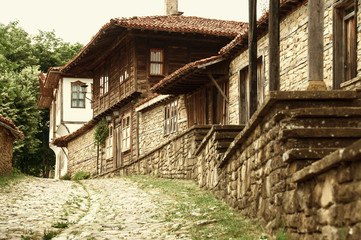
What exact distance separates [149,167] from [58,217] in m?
8.85

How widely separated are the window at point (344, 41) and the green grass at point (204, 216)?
3290 mm

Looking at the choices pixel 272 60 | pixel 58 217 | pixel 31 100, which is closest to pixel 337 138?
pixel 272 60

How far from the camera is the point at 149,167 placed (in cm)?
1939

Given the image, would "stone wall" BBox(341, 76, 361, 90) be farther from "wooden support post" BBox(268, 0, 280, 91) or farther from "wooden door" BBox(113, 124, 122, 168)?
"wooden door" BBox(113, 124, 122, 168)

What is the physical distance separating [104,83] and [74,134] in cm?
495

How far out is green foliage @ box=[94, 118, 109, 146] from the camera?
2884 centimetres

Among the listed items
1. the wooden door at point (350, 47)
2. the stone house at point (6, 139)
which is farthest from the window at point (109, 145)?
the wooden door at point (350, 47)

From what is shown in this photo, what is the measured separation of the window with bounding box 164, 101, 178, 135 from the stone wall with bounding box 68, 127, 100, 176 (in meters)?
8.75

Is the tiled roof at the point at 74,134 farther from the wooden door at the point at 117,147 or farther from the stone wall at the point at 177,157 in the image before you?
the stone wall at the point at 177,157

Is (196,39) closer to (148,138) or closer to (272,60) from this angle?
(148,138)

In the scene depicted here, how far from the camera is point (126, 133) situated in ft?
84.8

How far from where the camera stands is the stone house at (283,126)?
5.04 metres

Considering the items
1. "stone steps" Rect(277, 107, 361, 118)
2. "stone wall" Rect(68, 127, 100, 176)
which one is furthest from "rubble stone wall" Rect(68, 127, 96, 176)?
"stone steps" Rect(277, 107, 361, 118)

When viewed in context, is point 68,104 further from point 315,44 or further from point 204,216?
point 315,44
